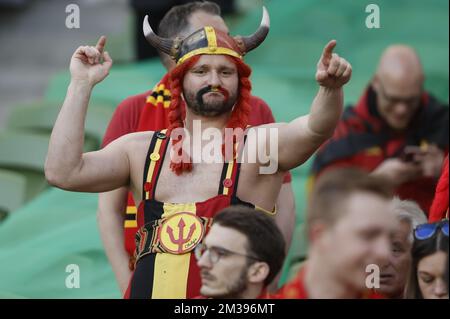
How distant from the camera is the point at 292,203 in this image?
458 centimetres

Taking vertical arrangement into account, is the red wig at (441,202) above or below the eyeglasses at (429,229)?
above

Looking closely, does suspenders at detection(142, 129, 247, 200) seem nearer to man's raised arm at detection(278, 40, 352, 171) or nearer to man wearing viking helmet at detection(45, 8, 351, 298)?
man wearing viking helmet at detection(45, 8, 351, 298)

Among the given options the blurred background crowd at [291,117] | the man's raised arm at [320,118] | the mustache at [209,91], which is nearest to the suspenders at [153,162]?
the mustache at [209,91]

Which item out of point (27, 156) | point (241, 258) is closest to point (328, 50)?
point (241, 258)

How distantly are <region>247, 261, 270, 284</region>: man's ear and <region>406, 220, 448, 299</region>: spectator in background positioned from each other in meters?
0.52

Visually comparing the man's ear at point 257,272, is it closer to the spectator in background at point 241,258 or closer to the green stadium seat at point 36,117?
the spectator in background at point 241,258

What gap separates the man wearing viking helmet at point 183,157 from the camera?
12.2 ft

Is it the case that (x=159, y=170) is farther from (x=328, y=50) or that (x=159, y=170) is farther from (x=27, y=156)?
(x=27, y=156)

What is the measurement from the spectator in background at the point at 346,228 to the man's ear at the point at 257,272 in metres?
0.25

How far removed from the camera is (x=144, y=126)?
15.3ft

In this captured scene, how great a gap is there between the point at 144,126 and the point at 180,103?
0.63 m

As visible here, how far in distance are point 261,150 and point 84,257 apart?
202 cm
